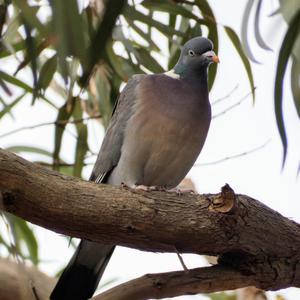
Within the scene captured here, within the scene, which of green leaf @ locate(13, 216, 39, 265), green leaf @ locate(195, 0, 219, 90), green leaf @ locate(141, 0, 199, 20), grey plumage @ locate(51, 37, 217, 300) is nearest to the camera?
grey plumage @ locate(51, 37, 217, 300)

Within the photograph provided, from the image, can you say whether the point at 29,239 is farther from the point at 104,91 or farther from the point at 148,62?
the point at 148,62

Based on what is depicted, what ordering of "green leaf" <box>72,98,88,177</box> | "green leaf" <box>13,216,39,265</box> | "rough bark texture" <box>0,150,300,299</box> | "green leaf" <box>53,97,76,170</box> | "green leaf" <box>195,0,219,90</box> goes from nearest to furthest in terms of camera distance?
"rough bark texture" <box>0,150,300,299</box>
"green leaf" <box>195,0,219,90</box>
"green leaf" <box>53,97,76,170</box>
"green leaf" <box>72,98,88,177</box>
"green leaf" <box>13,216,39,265</box>

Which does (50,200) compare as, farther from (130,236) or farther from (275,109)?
(275,109)

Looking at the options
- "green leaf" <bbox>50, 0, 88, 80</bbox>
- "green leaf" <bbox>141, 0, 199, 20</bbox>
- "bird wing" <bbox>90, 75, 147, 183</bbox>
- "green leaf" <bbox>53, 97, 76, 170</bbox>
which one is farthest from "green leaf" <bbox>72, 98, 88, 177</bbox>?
"green leaf" <bbox>50, 0, 88, 80</bbox>

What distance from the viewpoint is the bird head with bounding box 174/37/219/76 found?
2480 millimetres

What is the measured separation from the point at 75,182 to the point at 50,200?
0.31 feet

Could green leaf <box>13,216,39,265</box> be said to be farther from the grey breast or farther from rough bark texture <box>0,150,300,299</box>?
rough bark texture <box>0,150,300,299</box>

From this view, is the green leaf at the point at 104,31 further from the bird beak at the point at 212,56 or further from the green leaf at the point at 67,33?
the bird beak at the point at 212,56

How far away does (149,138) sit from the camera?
7.52 feet

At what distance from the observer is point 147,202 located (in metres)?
1.77

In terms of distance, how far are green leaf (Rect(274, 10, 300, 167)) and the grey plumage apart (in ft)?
3.51

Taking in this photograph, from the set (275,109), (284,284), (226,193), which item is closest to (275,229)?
(284,284)

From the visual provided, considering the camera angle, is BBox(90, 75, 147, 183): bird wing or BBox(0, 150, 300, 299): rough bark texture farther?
BBox(90, 75, 147, 183): bird wing

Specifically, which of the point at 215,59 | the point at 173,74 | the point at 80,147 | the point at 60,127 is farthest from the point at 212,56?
the point at 80,147
